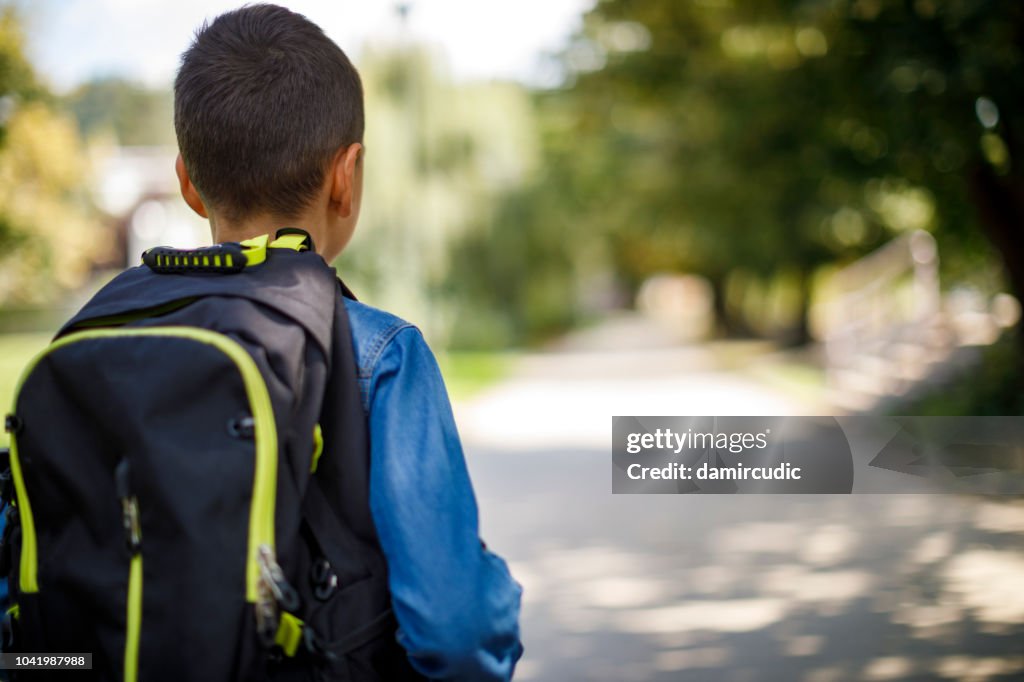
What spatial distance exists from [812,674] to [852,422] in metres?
8.54

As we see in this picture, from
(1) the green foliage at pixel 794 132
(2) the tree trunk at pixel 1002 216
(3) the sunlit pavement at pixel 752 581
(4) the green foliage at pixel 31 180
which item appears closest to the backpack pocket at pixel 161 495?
(3) the sunlit pavement at pixel 752 581

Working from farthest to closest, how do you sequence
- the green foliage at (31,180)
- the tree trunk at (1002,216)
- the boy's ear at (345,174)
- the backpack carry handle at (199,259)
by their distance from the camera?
the tree trunk at (1002,216) < the green foliage at (31,180) < the boy's ear at (345,174) < the backpack carry handle at (199,259)

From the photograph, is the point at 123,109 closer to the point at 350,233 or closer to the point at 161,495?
the point at 350,233

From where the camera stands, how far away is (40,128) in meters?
11.8

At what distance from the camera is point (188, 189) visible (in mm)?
1515

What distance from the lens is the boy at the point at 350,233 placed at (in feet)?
4.06

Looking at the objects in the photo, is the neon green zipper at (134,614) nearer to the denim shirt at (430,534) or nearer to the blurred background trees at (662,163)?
the denim shirt at (430,534)

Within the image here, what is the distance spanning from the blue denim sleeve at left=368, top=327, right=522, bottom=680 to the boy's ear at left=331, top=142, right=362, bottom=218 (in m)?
0.29

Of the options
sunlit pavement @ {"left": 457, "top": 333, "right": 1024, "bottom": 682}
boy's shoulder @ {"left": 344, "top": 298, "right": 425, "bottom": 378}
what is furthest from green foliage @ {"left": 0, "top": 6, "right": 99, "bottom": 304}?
boy's shoulder @ {"left": 344, "top": 298, "right": 425, "bottom": 378}

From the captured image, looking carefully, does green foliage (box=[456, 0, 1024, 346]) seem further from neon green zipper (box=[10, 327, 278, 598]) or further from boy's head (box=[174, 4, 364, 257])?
neon green zipper (box=[10, 327, 278, 598])

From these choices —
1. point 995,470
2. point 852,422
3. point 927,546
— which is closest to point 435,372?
point 927,546

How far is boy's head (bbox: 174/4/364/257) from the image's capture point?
1.38 metres

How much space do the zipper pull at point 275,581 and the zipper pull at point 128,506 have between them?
5.9 inches

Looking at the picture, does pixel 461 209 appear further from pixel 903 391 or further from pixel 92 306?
pixel 92 306
